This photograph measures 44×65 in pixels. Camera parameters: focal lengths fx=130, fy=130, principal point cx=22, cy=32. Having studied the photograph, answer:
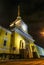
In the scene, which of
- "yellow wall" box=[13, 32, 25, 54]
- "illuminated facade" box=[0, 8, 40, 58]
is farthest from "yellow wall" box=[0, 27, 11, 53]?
"yellow wall" box=[13, 32, 25, 54]

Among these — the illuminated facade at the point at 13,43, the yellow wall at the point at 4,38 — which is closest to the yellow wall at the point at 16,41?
the illuminated facade at the point at 13,43

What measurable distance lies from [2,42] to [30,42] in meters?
16.7

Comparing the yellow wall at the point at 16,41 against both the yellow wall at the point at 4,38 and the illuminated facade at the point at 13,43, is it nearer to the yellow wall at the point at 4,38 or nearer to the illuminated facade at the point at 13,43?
the illuminated facade at the point at 13,43

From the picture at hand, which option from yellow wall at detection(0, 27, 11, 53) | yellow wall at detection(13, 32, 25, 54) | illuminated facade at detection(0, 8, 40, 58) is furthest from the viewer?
yellow wall at detection(13, 32, 25, 54)

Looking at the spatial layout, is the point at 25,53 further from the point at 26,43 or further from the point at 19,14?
the point at 19,14

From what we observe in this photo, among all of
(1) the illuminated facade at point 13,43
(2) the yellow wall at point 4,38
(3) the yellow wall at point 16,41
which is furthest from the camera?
(3) the yellow wall at point 16,41

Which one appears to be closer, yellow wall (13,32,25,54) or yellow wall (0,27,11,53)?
yellow wall (0,27,11,53)

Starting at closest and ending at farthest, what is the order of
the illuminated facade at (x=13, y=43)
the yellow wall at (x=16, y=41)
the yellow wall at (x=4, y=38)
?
the yellow wall at (x=4, y=38)
the illuminated facade at (x=13, y=43)
the yellow wall at (x=16, y=41)

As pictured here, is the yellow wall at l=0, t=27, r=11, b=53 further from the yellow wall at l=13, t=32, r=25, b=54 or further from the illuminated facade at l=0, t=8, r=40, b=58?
the yellow wall at l=13, t=32, r=25, b=54

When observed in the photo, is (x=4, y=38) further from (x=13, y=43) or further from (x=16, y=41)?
(x=16, y=41)

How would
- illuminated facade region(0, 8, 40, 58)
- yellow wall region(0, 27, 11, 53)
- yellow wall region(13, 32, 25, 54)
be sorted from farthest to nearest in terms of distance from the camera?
yellow wall region(13, 32, 25, 54), illuminated facade region(0, 8, 40, 58), yellow wall region(0, 27, 11, 53)

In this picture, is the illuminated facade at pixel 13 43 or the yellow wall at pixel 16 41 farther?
the yellow wall at pixel 16 41

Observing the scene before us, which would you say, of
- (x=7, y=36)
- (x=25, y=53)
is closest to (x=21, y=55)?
(x=25, y=53)

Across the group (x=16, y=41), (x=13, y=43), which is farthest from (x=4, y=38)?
(x=16, y=41)
